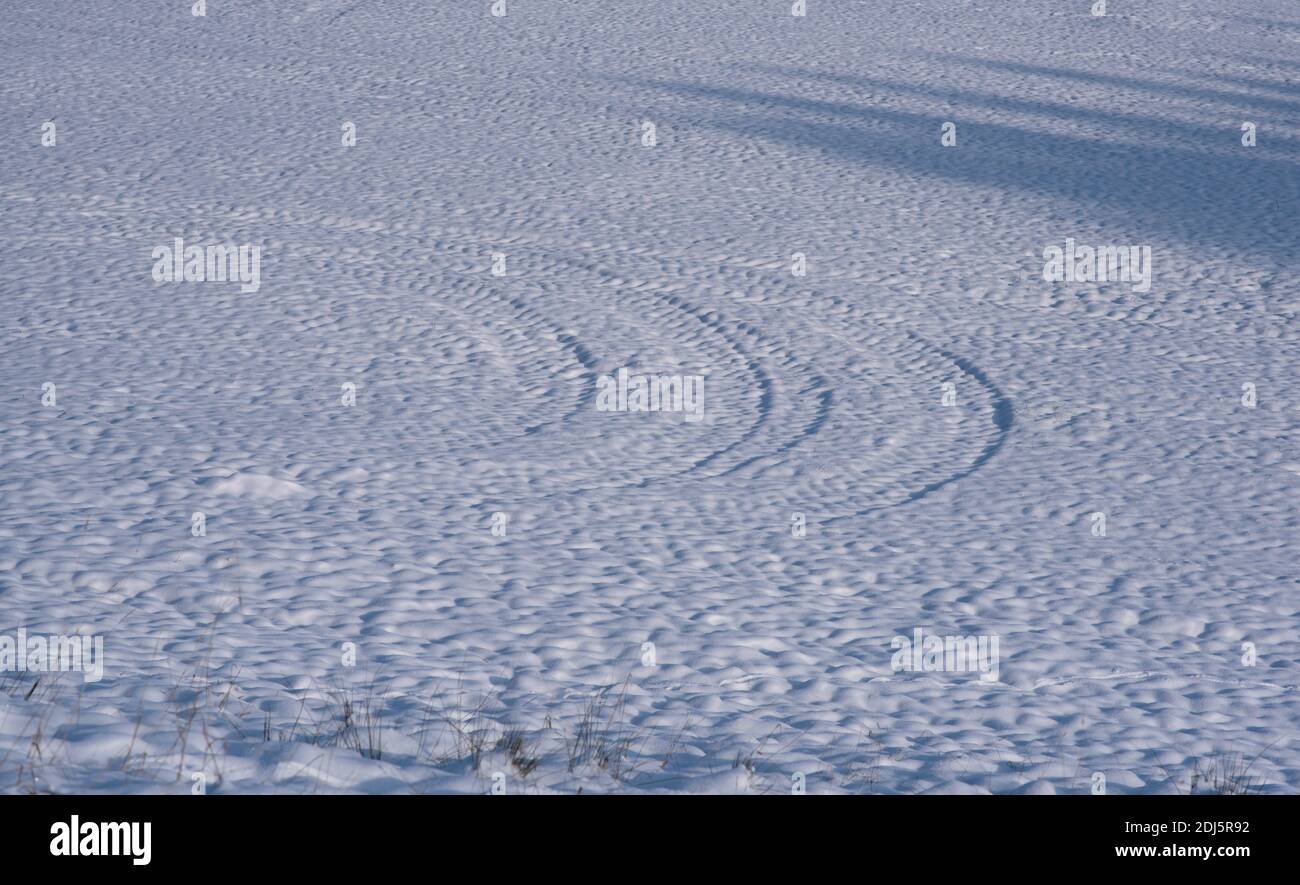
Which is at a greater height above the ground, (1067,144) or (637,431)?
(1067,144)

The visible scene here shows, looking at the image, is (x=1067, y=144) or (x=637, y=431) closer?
(x=637, y=431)

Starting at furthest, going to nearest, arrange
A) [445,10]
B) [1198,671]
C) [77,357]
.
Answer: [445,10], [77,357], [1198,671]

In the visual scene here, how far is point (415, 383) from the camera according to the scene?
17.9 feet

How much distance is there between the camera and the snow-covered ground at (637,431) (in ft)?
9.99

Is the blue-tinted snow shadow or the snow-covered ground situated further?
the blue-tinted snow shadow

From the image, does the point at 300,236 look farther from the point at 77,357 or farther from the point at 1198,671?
the point at 1198,671

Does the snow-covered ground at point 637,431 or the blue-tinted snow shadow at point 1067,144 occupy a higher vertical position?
the blue-tinted snow shadow at point 1067,144

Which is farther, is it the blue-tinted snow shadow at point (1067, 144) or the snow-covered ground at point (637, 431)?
the blue-tinted snow shadow at point (1067, 144)

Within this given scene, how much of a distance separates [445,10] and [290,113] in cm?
345

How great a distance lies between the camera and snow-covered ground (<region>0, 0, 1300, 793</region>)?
304cm

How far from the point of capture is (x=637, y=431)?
5.12m

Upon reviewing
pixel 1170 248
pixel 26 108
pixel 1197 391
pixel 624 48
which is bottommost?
pixel 1197 391

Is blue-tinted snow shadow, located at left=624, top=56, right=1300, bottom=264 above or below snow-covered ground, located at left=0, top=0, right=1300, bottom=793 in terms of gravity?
above
